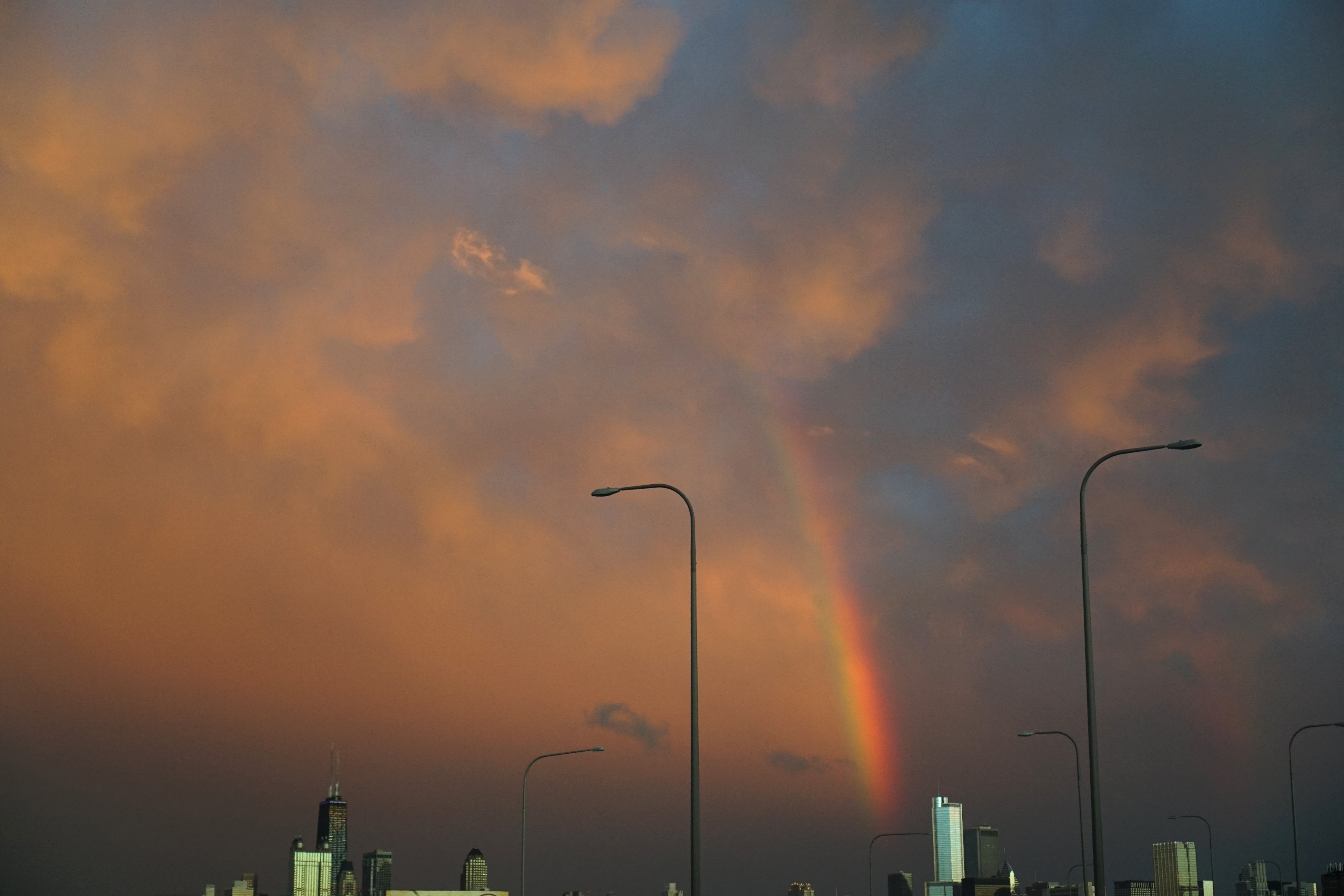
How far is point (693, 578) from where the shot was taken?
3938cm

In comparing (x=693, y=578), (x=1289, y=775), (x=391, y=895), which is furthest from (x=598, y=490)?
(x=391, y=895)

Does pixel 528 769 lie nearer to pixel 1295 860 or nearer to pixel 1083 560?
pixel 1083 560

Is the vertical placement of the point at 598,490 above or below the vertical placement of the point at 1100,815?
above

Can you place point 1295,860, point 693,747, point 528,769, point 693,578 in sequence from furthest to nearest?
point 1295,860 → point 528,769 → point 693,578 → point 693,747

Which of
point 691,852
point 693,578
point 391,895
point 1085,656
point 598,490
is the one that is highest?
point 598,490

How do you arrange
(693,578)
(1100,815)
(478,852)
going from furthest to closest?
(478,852), (693,578), (1100,815)

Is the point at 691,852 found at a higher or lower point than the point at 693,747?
lower

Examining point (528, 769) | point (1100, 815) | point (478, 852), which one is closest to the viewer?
point (1100, 815)

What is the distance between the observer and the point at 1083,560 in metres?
37.8

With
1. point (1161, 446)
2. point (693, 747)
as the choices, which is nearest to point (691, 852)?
point (693, 747)

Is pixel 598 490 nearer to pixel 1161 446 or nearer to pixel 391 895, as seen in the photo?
pixel 1161 446

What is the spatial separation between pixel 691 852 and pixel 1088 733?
1064 cm

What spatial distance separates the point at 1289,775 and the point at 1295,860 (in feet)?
17.4

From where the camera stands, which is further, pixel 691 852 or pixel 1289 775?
pixel 1289 775
